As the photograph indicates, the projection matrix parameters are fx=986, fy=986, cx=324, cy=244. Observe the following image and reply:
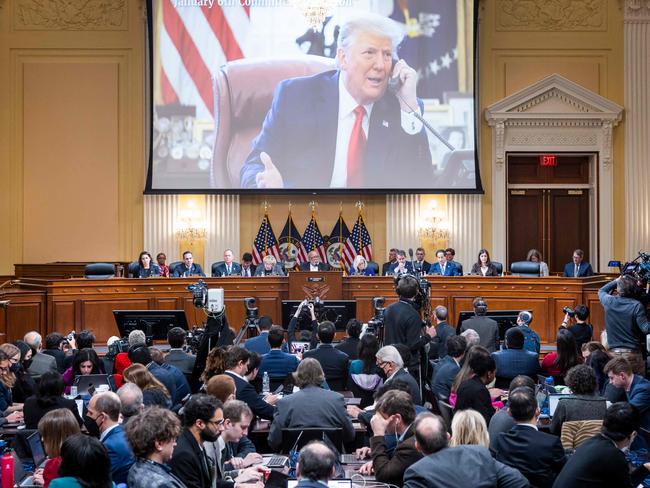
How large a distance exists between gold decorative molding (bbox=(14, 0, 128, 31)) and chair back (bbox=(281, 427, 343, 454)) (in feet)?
47.1

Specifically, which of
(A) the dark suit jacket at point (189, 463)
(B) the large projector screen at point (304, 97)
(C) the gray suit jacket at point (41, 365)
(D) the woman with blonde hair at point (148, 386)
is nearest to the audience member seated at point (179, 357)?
(C) the gray suit jacket at point (41, 365)

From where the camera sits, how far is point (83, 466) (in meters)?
4.38

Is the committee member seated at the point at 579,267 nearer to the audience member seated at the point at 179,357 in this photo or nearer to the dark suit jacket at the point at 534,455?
the audience member seated at the point at 179,357

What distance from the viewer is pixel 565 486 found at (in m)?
5.22

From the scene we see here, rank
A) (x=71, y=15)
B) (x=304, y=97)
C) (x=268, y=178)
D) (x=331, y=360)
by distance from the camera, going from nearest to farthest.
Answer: (x=331, y=360)
(x=268, y=178)
(x=304, y=97)
(x=71, y=15)

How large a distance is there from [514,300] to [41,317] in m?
7.44

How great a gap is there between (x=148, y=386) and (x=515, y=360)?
402 cm

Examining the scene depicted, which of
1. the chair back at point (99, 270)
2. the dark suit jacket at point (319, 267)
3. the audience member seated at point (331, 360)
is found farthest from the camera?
the dark suit jacket at point (319, 267)

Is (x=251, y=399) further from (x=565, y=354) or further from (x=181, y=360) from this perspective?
(x=565, y=354)

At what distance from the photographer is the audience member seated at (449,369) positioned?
8.52 meters

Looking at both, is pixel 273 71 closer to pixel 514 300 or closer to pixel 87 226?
pixel 87 226

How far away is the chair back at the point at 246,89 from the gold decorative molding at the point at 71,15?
8.12 ft

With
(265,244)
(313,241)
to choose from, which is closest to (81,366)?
(265,244)

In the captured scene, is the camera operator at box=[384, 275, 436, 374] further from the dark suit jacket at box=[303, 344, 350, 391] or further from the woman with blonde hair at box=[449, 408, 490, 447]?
the woman with blonde hair at box=[449, 408, 490, 447]
